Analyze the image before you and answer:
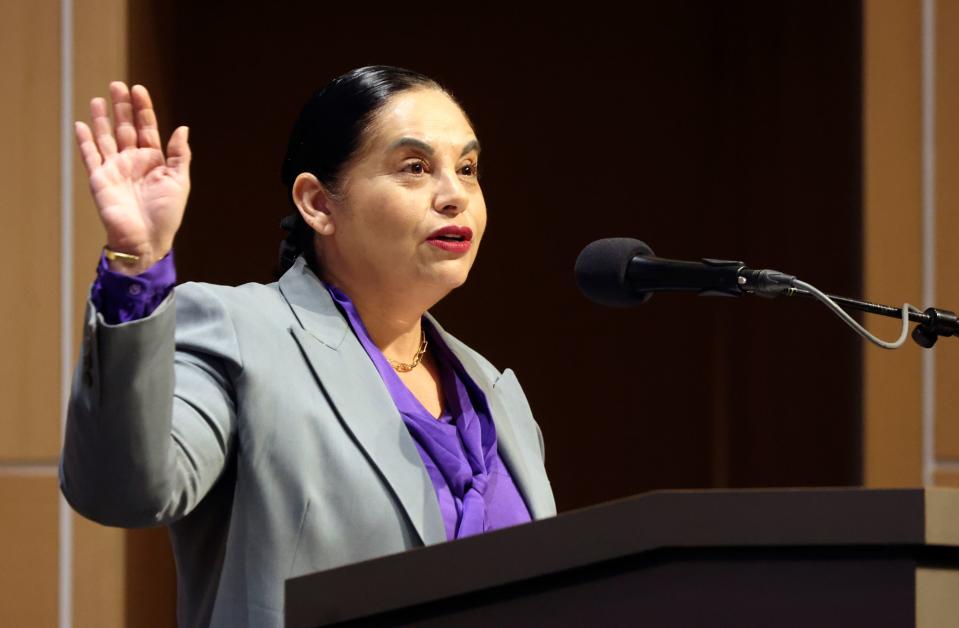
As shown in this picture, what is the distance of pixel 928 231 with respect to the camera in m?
2.80

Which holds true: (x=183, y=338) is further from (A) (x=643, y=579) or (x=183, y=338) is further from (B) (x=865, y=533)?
(B) (x=865, y=533)

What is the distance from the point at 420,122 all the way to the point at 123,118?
553mm

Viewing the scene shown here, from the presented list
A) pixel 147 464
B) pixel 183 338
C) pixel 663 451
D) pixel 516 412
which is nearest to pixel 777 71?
pixel 663 451

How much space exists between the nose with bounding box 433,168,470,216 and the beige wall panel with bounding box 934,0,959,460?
1459mm

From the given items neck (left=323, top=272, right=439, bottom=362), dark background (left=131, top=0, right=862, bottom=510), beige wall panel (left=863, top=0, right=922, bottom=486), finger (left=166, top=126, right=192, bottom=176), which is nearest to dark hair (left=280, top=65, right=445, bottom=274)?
neck (left=323, top=272, right=439, bottom=362)

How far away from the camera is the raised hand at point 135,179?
1183 millimetres

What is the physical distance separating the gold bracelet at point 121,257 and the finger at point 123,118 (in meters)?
0.15

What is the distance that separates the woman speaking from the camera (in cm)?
120

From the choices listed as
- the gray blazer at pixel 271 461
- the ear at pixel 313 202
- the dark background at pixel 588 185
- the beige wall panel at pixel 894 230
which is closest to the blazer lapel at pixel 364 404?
the gray blazer at pixel 271 461

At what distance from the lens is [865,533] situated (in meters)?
0.90

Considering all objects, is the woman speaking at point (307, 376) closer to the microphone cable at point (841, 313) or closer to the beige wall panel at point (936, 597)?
the microphone cable at point (841, 313)

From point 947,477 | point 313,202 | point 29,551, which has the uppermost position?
point 313,202

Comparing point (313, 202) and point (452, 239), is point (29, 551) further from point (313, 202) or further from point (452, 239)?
point (452, 239)

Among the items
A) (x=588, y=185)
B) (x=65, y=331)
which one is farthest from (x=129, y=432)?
(x=588, y=185)
